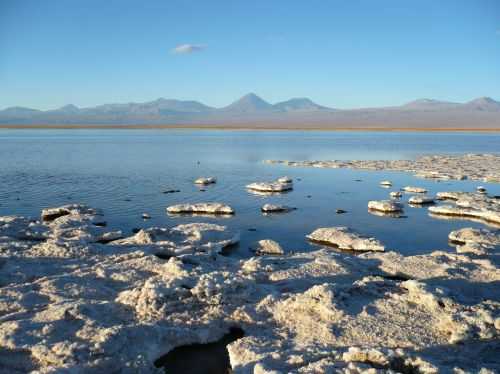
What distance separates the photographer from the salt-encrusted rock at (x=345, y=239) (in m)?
13.1

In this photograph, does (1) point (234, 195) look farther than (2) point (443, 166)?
No

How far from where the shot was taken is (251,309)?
852 centimetres

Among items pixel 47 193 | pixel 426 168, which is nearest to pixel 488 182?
pixel 426 168

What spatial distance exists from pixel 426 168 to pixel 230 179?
47.3 ft

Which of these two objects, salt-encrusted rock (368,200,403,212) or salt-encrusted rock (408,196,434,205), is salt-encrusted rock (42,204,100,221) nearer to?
salt-encrusted rock (368,200,403,212)

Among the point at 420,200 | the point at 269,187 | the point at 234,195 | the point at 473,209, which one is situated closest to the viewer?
the point at 473,209

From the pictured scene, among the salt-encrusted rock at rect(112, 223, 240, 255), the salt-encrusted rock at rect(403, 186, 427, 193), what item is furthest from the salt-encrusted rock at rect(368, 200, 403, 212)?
the salt-encrusted rock at rect(112, 223, 240, 255)

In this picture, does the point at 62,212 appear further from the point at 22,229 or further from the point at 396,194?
the point at 396,194

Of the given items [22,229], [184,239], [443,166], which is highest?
[22,229]

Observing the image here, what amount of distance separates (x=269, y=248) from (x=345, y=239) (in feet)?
8.06

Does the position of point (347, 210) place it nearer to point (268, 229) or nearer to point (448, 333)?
point (268, 229)

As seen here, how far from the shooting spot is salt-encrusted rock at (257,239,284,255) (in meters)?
12.7

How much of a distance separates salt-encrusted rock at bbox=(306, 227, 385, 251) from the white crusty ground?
898mm

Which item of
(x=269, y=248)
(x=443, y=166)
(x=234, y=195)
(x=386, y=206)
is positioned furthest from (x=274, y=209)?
(x=443, y=166)
